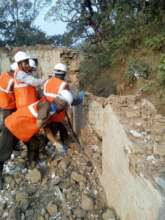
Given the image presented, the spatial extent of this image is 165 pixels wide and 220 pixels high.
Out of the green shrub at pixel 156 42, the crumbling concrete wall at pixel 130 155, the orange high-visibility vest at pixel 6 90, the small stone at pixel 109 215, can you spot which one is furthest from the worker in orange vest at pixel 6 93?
the green shrub at pixel 156 42

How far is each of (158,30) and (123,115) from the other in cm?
578

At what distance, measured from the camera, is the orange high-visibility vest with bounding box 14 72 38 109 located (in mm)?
5230

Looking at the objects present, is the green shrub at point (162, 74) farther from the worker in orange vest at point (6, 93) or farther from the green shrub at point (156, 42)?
the worker in orange vest at point (6, 93)

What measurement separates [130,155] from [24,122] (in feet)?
6.29

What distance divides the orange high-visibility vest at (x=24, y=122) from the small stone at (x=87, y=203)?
118 cm

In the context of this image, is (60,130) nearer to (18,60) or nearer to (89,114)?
(89,114)

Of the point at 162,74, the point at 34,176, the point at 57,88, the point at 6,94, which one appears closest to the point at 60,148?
the point at 34,176

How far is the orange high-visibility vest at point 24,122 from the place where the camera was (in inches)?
196

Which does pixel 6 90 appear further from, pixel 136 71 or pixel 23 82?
pixel 136 71

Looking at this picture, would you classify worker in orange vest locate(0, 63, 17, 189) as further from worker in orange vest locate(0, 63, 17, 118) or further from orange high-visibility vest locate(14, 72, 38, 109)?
orange high-visibility vest locate(14, 72, 38, 109)

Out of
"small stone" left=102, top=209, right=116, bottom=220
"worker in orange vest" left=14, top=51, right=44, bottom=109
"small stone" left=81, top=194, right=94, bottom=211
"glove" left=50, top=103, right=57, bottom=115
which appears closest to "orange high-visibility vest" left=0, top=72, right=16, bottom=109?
"worker in orange vest" left=14, top=51, right=44, bottom=109

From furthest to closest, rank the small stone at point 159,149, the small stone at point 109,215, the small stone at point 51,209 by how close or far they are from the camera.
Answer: the small stone at point 51,209 → the small stone at point 109,215 → the small stone at point 159,149

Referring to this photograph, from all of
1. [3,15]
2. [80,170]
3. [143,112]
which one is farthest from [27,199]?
[3,15]

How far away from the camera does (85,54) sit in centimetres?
1097
